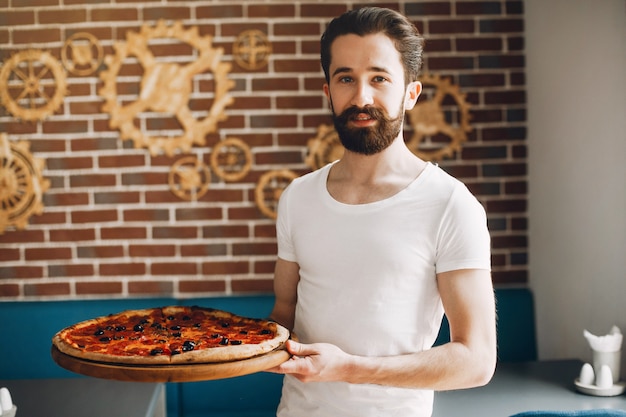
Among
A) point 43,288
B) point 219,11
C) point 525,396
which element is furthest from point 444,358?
point 43,288

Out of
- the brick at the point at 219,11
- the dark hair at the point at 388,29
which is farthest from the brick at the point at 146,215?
the dark hair at the point at 388,29

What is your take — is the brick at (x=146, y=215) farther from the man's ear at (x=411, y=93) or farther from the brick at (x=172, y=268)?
the man's ear at (x=411, y=93)

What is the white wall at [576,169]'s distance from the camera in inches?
93.1

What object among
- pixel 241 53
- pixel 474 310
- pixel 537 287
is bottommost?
pixel 537 287

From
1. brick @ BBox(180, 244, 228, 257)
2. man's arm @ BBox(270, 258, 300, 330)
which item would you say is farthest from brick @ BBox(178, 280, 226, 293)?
man's arm @ BBox(270, 258, 300, 330)

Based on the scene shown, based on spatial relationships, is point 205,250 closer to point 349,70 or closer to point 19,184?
point 19,184

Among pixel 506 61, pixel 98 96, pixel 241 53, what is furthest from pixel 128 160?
pixel 506 61

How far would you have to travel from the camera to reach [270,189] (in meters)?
2.99

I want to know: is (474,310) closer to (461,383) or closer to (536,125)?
(461,383)

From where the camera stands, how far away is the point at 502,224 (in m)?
3.06

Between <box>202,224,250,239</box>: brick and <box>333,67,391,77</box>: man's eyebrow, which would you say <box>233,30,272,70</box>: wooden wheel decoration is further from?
<box>333,67,391,77</box>: man's eyebrow

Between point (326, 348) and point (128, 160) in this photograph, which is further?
point (128, 160)

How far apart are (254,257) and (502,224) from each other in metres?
1.16

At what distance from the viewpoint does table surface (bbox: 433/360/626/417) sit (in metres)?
2.15
